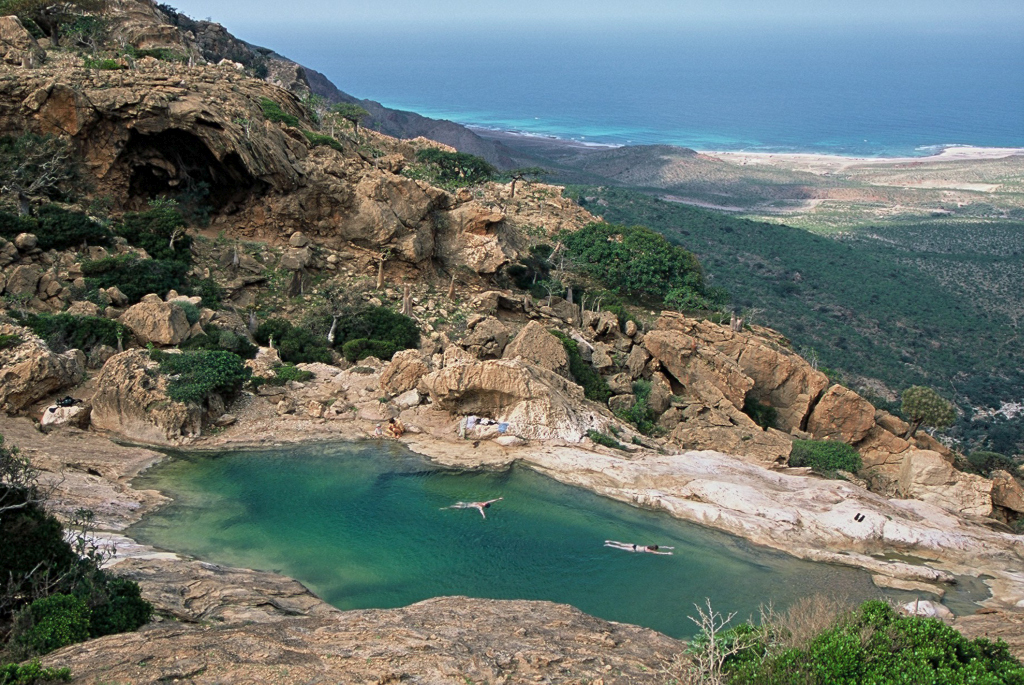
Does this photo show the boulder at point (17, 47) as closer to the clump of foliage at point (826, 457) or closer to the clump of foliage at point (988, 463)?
the clump of foliage at point (826, 457)

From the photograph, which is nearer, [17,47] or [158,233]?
[158,233]

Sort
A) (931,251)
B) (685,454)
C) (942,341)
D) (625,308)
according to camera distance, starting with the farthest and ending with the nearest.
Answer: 1. (931,251)
2. (942,341)
3. (625,308)
4. (685,454)

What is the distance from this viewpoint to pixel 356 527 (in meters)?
21.8

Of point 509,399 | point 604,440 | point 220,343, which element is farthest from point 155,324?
point 604,440

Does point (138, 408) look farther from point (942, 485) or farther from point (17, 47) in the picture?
point (942, 485)

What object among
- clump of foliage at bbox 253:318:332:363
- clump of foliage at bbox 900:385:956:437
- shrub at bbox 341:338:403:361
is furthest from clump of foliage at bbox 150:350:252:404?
clump of foliage at bbox 900:385:956:437

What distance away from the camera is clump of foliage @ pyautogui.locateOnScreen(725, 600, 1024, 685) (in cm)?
1155

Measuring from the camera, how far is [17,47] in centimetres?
3744

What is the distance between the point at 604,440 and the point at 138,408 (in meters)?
15.3

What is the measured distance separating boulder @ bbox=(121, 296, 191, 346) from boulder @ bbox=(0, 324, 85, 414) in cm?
357

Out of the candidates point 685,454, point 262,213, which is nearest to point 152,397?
point 262,213

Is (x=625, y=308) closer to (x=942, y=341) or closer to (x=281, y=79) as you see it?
(x=942, y=341)

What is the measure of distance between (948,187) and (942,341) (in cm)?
7822

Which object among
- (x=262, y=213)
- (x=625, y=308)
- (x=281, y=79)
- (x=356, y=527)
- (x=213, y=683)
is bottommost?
(x=356, y=527)
